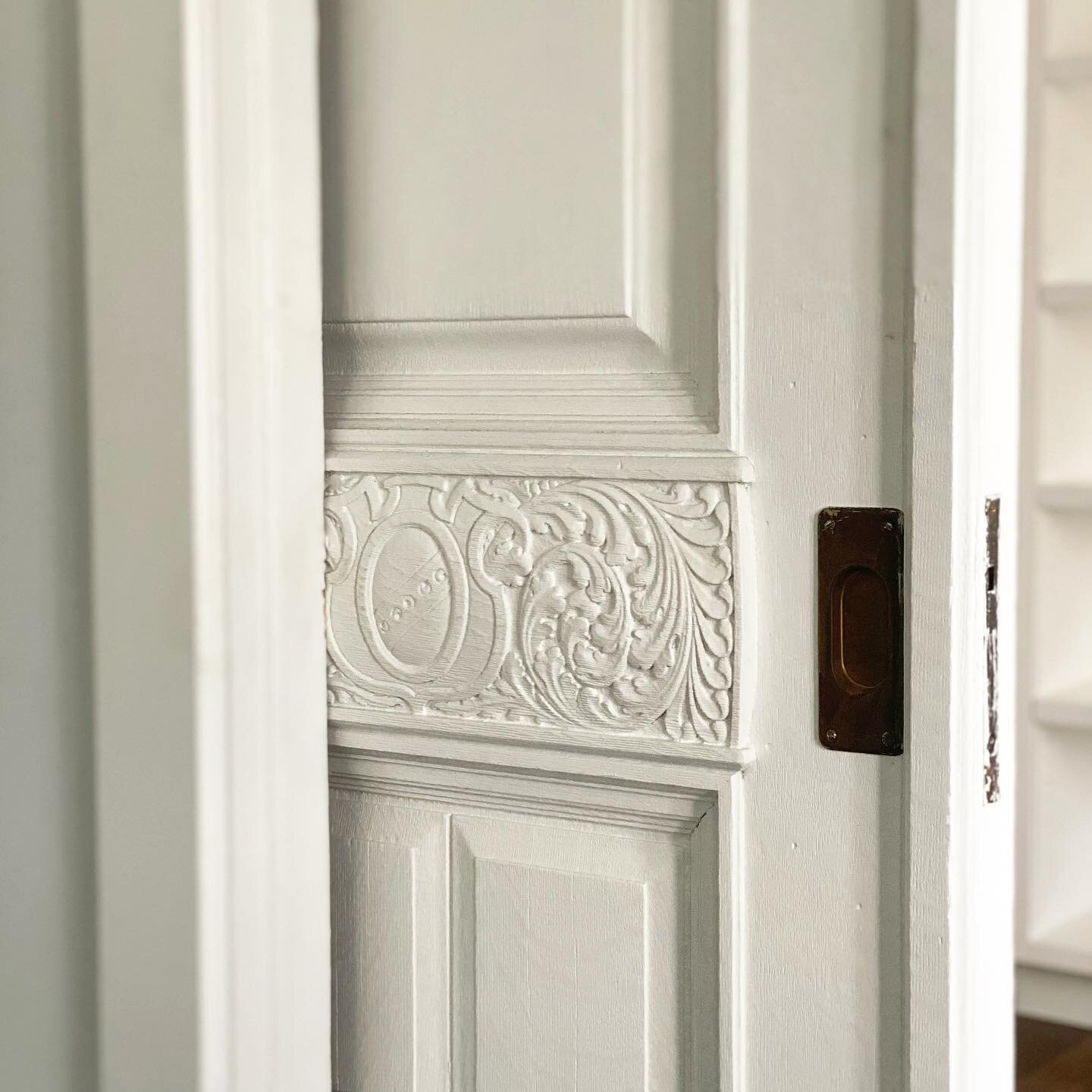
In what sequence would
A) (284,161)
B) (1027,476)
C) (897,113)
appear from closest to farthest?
(897,113) < (284,161) < (1027,476)

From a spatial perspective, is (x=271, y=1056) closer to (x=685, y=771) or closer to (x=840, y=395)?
(x=685, y=771)

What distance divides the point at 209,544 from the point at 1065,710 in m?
1.35

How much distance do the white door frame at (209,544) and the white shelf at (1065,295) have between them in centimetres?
111

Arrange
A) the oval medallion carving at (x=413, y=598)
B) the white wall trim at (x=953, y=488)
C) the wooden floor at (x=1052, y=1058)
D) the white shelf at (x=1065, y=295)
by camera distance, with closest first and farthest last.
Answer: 1. the white wall trim at (x=953, y=488)
2. the oval medallion carving at (x=413, y=598)
3. the wooden floor at (x=1052, y=1058)
4. the white shelf at (x=1065, y=295)

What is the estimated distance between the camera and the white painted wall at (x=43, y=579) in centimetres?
77

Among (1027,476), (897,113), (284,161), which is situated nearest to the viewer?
(897,113)

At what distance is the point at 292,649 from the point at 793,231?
351 millimetres

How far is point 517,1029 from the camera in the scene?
2.46 ft

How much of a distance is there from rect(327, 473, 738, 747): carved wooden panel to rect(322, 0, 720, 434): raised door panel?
0.04 meters

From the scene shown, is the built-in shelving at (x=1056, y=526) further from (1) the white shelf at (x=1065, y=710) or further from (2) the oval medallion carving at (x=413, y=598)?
(2) the oval medallion carving at (x=413, y=598)

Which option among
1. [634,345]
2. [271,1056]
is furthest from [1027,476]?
[271,1056]

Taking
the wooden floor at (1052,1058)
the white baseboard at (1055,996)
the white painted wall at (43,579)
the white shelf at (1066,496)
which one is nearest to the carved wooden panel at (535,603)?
the white painted wall at (43,579)

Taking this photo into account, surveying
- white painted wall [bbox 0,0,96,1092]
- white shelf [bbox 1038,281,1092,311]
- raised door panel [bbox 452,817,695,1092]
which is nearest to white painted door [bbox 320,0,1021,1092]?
raised door panel [bbox 452,817,695,1092]

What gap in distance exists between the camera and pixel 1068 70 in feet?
5.60
